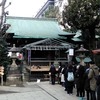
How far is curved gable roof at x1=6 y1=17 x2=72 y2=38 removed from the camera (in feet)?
96.4

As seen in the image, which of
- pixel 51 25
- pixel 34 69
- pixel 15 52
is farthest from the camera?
pixel 51 25

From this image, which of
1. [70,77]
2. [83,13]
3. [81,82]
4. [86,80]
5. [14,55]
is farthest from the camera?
[14,55]

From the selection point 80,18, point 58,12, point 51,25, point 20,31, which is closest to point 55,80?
point 80,18

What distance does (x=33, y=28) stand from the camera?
32.2 metres

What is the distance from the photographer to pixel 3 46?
23234 millimetres

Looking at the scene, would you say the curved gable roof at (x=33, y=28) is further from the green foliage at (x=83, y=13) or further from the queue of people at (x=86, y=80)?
the queue of people at (x=86, y=80)

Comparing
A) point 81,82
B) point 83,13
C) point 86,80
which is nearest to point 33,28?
point 83,13

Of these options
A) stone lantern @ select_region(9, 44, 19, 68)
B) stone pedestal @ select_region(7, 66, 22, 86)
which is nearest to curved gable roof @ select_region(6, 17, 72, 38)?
stone lantern @ select_region(9, 44, 19, 68)

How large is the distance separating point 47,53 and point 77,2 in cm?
786

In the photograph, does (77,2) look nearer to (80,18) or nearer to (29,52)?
(80,18)

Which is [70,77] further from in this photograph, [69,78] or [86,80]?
[86,80]

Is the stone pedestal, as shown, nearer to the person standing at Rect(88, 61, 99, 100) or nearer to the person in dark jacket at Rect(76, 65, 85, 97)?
the person in dark jacket at Rect(76, 65, 85, 97)

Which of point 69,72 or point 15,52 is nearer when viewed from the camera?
point 69,72

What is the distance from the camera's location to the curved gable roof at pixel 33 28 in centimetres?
2938
